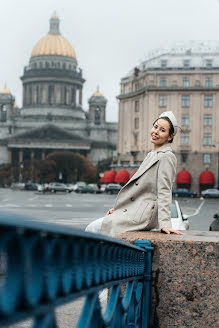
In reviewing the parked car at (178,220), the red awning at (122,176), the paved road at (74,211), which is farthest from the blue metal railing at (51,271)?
the red awning at (122,176)

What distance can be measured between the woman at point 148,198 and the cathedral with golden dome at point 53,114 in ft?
427

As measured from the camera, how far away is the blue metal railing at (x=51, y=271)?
182 cm

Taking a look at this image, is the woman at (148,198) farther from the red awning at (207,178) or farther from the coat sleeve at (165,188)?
the red awning at (207,178)

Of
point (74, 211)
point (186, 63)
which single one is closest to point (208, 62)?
point (186, 63)

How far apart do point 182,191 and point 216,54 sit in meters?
21.7

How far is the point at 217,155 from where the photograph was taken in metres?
81.2

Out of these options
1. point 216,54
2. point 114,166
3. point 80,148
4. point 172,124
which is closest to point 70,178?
point 114,166

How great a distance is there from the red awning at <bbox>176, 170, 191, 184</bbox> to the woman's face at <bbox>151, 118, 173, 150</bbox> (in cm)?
7527

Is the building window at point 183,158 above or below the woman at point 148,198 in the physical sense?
above

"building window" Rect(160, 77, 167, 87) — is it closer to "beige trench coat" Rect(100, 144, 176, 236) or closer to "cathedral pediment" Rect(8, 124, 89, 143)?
"cathedral pediment" Rect(8, 124, 89, 143)

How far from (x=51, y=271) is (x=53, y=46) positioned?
143 metres

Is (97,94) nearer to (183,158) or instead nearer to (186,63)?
(186,63)

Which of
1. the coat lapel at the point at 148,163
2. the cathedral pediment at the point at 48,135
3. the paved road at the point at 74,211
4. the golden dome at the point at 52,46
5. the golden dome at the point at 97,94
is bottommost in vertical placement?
the paved road at the point at 74,211

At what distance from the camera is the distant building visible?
81312 millimetres
